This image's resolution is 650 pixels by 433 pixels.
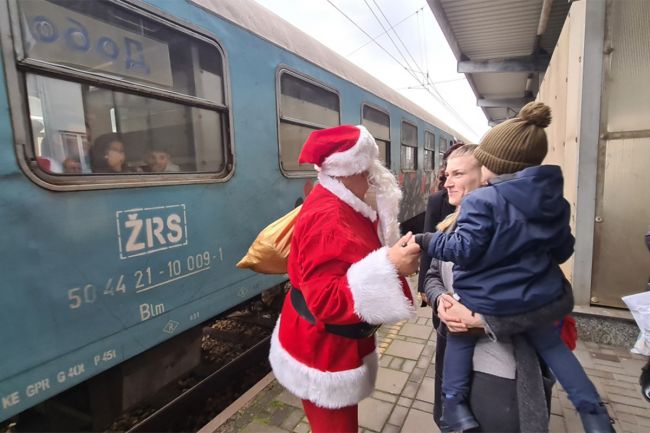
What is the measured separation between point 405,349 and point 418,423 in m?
1.09

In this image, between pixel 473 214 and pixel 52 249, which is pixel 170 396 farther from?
pixel 473 214

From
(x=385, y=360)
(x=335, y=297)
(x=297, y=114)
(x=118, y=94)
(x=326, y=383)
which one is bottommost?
(x=385, y=360)

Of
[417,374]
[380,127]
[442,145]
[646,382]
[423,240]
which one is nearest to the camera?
[423,240]

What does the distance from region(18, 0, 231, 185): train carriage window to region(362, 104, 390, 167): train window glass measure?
287 centimetres

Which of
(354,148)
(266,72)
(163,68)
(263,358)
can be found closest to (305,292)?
(354,148)

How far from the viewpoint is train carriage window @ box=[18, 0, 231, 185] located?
1.74 metres

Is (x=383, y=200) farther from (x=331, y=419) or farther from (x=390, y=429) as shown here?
(x=390, y=429)

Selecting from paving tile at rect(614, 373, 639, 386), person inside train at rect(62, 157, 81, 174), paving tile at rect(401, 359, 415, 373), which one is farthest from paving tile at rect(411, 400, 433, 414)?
person inside train at rect(62, 157, 81, 174)

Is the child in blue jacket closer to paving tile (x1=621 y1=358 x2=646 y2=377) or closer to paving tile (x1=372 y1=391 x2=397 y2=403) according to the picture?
paving tile (x1=372 y1=391 x2=397 y2=403)

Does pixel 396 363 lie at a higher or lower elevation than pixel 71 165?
lower

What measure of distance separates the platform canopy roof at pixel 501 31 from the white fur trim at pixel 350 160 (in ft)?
18.7

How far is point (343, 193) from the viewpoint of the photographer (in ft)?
4.85

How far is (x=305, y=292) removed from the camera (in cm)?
128

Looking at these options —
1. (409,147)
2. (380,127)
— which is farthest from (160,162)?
(409,147)
